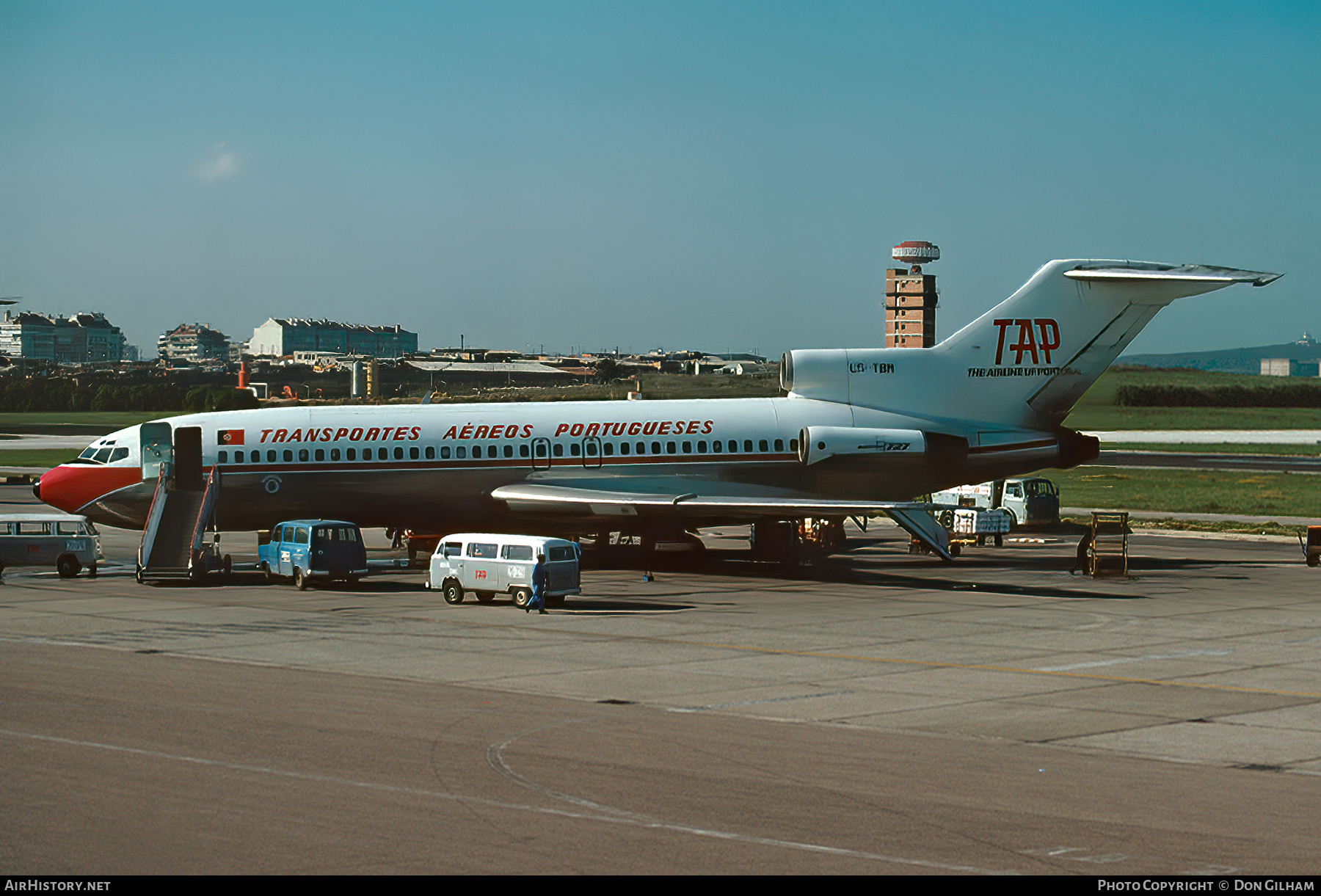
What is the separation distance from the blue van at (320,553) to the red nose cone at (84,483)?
6902 millimetres

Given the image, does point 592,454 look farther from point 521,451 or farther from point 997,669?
point 997,669

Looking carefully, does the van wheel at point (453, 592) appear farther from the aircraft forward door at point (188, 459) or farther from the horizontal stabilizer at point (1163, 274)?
the horizontal stabilizer at point (1163, 274)

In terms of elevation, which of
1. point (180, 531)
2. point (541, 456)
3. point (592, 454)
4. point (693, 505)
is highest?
point (592, 454)

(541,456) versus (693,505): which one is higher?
(541,456)

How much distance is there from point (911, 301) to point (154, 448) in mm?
92688

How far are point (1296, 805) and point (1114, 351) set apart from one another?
31.0 metres

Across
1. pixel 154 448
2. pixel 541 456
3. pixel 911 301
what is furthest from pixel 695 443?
pixel 911 301

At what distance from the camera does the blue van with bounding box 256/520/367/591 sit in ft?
120

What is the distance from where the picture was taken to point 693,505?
39.4 meters

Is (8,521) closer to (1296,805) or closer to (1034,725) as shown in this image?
(1034,725)

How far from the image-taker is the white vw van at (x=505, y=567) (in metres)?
32.3

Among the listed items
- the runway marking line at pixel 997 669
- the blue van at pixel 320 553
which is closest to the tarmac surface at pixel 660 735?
the runway marking line at pixel 997 669

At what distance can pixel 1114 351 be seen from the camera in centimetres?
4422

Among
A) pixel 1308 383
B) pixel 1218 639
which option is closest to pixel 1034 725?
pixel 1218 639
